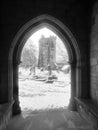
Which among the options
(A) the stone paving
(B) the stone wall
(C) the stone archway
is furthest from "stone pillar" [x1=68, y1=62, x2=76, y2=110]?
(B) the stone wall

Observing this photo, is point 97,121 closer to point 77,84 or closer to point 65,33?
point 77,84

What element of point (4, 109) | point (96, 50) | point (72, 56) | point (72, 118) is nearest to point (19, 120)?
point (4, 109)

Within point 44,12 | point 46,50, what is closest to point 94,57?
point 44,12

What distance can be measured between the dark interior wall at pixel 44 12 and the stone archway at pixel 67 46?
0.12 metres

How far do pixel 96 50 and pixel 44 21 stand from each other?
1445mm

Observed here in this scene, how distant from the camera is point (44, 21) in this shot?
10.1 ft

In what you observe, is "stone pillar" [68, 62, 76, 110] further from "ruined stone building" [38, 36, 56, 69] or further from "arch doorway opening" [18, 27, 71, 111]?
"ruined stone building" [38, 36, 56, 69]

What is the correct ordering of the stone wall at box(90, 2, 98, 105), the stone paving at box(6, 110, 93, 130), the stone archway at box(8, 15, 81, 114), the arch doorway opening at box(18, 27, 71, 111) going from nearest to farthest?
the stone paving at box(6, 110, 93, 130), the stone wall at box(90, 2, 98, 105), the stone archway at box(8, 15, 81, 114), the arch doorway opening at box(18, 27, 71, 111)

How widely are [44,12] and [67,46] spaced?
3.44ft

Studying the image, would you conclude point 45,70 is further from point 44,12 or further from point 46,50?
point 44,12

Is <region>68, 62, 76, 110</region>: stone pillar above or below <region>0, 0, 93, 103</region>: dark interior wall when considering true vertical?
below

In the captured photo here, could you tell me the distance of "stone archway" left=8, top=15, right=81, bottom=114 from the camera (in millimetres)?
2963

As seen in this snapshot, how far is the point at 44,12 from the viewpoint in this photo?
2.82 metres

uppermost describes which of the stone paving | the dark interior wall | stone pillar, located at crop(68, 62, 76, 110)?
the dark interior wall
